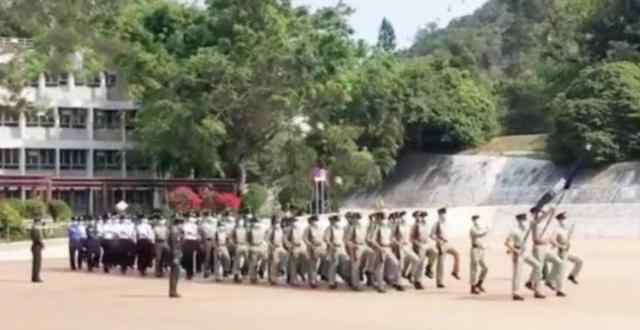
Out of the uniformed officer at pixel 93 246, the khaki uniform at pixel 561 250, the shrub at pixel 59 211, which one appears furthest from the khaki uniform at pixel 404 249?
the shrub at pixel 59 211

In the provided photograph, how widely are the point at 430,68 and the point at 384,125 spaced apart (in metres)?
7.87

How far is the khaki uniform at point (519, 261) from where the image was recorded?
2278 centimetres

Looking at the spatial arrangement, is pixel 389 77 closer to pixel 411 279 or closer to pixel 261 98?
pixel 261 98

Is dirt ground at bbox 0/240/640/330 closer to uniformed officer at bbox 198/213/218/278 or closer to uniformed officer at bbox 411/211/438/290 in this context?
uniformed officer at bbox 411/211/438/290

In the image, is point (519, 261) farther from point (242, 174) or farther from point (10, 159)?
point (10, 159)

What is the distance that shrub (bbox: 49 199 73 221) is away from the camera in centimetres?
5622

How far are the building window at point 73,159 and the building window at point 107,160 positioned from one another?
2.45 ft

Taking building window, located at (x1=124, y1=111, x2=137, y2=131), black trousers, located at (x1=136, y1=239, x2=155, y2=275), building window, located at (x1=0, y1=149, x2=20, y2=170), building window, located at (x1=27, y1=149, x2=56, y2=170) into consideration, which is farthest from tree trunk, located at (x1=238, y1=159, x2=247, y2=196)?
black trousers, located at (x1=136, y1=239, x2=155, y2=275)

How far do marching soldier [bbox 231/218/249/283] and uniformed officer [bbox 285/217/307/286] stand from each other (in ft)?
5.22

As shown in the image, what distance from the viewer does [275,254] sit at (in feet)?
92.8

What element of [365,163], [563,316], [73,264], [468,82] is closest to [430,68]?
[468,82]

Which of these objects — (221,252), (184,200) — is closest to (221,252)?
(221,252)

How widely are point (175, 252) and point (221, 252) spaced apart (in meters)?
4.21

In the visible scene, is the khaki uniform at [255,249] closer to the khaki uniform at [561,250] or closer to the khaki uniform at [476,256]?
the khaki uniform at [476,256]
